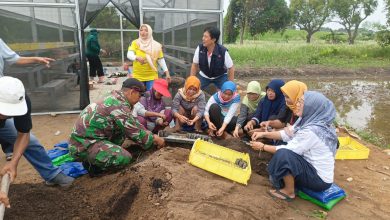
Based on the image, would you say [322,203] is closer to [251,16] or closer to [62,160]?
[62,160]

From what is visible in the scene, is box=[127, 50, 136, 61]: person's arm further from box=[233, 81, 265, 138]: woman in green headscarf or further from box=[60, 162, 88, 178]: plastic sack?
box=[60, 162, 88, 178]: plastic sack

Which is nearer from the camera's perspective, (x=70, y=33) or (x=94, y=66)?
(x=70, y=33)

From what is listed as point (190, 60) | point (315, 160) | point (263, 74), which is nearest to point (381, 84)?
point (263, 74)

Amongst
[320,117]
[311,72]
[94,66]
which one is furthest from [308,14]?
[320,117]

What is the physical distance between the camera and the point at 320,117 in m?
2.91

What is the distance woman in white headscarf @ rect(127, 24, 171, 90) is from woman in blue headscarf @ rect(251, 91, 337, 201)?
2.94 metres

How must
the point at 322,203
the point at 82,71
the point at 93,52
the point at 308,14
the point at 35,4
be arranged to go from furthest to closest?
1. the point at 308,14
2. the point at 93,52
3. the point at 82,71
4. the point at 35,4
5. the point at 322,203

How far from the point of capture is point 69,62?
238 inches

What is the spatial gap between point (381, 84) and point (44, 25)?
12.6 m

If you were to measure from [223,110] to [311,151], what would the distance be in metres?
1.84

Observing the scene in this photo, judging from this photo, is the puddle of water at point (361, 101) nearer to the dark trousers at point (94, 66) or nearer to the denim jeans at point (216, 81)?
the denim jeans at point (216, 81)

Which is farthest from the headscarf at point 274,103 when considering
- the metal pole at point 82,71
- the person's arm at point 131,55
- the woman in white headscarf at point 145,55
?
the metal pole at point 82,71

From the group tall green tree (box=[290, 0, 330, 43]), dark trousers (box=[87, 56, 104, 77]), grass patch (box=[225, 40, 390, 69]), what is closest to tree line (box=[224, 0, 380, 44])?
tall green tree (box=[290, 0, 330, 43])

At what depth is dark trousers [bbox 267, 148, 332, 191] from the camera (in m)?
2.90
